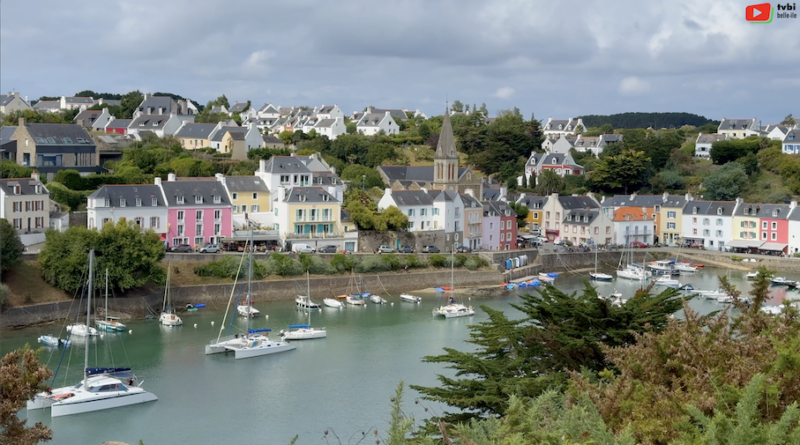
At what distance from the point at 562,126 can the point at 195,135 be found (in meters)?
31.5

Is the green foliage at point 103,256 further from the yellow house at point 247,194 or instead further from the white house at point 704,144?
the white house at point 704,144

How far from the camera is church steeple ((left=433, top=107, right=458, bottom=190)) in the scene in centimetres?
4122

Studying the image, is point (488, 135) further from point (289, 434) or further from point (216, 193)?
point (289, 434)

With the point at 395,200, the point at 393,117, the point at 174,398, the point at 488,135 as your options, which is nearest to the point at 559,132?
the point at 393,117

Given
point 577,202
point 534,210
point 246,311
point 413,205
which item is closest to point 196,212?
point 246,311

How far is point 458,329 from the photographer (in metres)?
25.9

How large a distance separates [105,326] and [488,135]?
1261 inches

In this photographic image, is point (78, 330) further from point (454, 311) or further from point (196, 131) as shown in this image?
point (196, 131)

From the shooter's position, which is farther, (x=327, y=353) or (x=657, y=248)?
(x=657, y=248)

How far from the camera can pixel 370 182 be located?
4259 cm

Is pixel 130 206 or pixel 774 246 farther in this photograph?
pixel 774 246

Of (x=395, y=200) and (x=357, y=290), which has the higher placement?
(x=395, y=200)

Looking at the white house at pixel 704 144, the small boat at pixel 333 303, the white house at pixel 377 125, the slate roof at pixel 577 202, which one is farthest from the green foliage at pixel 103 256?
the white house at pixel 704 144

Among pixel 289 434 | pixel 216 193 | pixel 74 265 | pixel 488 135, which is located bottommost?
pixel 289 434
